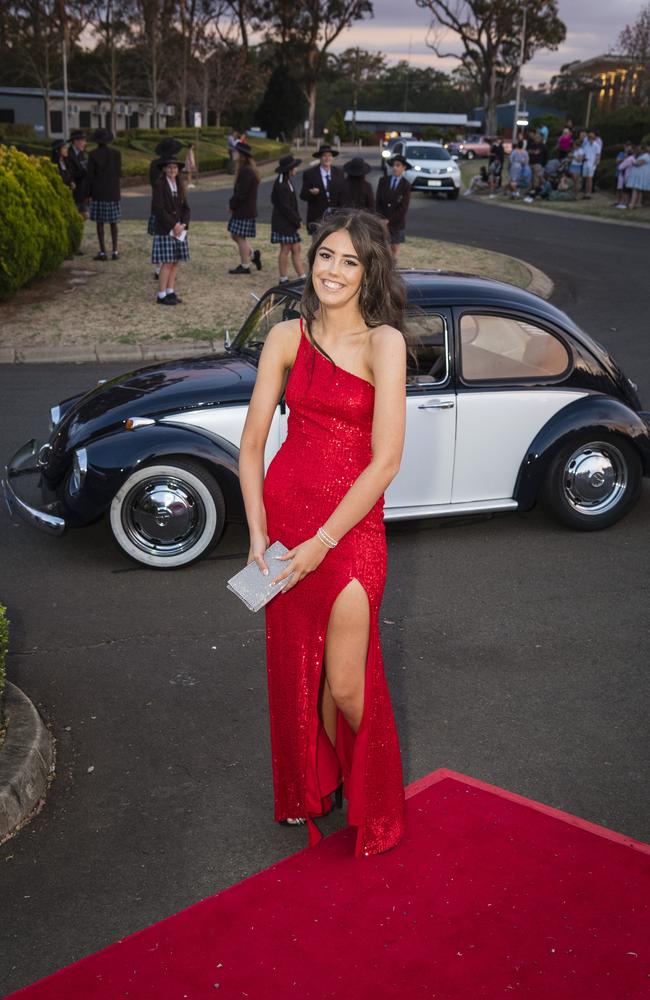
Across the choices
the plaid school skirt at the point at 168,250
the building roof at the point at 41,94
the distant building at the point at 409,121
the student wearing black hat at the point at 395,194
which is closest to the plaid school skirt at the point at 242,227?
the plaid school skirt at the point at 168,250

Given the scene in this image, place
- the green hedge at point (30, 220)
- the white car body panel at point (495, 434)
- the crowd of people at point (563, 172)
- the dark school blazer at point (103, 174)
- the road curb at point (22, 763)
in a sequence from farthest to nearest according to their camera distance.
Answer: the crowd of people at point (563, 172) → the dark school blazer at point (103, 174) → the green hedge at point (30, 220) → the white car body panel at point (495, 434) → the road curb at point (22, 763)

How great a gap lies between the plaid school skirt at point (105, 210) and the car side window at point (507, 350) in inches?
450

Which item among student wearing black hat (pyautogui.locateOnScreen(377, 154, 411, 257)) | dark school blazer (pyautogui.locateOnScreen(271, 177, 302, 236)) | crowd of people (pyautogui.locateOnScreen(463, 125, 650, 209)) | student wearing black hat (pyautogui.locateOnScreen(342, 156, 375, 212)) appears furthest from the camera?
crowd of people (pyautogui.locateOnScreen(463, 125, 650, 209))

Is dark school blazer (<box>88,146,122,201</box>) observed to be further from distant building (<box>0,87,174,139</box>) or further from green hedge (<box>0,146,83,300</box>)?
distant building (<box>0,87,174,139</box>)

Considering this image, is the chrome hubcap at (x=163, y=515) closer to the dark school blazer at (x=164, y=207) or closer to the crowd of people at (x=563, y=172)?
the dark school blazer at (x=164, y=207)

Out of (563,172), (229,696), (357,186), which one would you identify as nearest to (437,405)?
(229,696)

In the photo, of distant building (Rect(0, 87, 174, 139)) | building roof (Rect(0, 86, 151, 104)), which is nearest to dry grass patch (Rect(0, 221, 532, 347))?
distant building (Rect(0, 87, 174, 139))

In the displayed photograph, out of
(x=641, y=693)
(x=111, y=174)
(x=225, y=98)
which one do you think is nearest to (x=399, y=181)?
(x=111, y=174)

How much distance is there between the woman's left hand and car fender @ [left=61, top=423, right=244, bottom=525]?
2.86m

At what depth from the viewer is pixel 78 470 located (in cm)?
593

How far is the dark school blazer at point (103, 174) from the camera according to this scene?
16234 mm

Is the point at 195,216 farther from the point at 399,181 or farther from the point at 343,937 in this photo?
the point at 343,937

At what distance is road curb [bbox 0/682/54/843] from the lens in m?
3.75

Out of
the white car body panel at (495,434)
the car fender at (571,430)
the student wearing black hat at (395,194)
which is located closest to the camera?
the white car body panel at (495,434)
